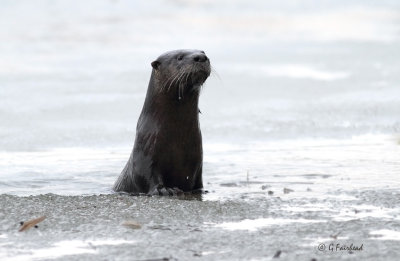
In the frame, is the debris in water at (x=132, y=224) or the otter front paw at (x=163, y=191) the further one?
the otter front paw at (x=163, y=191)

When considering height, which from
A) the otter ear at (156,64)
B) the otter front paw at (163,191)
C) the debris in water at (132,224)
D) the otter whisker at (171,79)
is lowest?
the debris in water at (132,224)

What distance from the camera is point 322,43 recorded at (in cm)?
1391

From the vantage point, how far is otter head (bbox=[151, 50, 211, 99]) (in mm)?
6168

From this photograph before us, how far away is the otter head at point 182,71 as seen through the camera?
6168mm

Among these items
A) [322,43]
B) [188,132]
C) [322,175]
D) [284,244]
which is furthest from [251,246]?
[322,43]

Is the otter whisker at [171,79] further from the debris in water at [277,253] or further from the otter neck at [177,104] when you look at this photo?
the debris in water at [277,253]

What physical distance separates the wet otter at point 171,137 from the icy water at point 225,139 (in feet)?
0.84

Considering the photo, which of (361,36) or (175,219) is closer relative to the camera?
(175,219)

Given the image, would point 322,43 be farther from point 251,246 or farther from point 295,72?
point 251,246

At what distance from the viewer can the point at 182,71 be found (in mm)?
6242

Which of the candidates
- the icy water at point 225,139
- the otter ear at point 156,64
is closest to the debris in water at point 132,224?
the icy water at point 225,139

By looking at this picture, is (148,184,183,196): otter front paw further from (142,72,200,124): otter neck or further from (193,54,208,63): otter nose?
(193,54,208,63): otter nose

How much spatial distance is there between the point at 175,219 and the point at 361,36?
32.0 feet

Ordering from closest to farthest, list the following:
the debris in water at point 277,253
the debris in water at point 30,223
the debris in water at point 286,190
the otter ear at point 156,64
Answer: the debris in water at point 277,253, the debris in water at point 30,223, the debris in water at point 286,190, the otter ear at point 156,64
